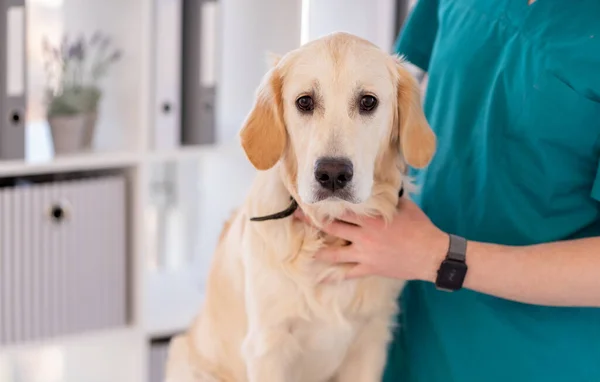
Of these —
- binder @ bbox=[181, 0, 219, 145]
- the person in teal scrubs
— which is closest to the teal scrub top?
the person in teal scrubs

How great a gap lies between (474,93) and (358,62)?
184 mm

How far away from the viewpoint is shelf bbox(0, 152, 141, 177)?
192cm

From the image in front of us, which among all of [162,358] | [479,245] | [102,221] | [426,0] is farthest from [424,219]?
[162,358]

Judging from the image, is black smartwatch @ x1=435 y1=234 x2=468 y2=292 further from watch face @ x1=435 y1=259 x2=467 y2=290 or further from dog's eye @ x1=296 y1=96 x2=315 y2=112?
dog's eye @ x1=296 y1=96 x2=315 y2=112

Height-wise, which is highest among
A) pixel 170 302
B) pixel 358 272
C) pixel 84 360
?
pixel 358 272

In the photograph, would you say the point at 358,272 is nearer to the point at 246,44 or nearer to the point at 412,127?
the point at 412,127

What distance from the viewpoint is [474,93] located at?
120 centimetres

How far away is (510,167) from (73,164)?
1.16m

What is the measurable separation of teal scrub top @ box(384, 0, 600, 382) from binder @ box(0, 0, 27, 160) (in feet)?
3.19

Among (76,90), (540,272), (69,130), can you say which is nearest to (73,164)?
(69,130)

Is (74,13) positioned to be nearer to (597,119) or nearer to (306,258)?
(306,258)

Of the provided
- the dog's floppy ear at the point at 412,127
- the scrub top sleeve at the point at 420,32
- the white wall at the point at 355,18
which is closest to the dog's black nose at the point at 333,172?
the dog's floppy ear at the point at 412,127

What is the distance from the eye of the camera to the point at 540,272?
1.08 m

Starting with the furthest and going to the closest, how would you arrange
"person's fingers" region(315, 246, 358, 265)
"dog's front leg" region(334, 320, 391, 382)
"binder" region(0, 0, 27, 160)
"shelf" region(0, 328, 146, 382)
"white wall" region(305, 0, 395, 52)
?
"white wall" region(305, 0, 395, 52) < "shelf" region(0, 328, 146, 382) < "binder" region(0, 0, 27, 160) < "dog's front leg" region(334, 320, 391, 382) < "person's fingers" region(315, 246, 358, 265)
